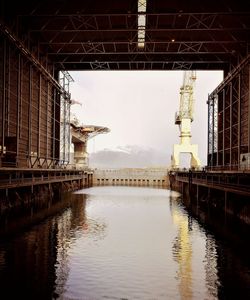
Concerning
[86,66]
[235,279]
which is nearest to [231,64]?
[86,66]

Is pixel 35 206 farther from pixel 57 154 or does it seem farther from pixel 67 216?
pixel 57 154

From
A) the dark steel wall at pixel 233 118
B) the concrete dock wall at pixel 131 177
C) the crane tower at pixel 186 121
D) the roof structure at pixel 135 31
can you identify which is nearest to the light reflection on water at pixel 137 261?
the dark steel wall at pixel 233 118

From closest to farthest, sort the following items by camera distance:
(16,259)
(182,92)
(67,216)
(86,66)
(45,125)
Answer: (16,259) < (67,216) < (45,125) < (86,66) < (182,92)

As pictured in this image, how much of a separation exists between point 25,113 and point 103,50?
10558mm

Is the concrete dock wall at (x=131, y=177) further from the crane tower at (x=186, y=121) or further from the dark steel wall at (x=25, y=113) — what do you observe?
the dark steel wall at (x=25, y=113)

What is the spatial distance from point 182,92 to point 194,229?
198ft

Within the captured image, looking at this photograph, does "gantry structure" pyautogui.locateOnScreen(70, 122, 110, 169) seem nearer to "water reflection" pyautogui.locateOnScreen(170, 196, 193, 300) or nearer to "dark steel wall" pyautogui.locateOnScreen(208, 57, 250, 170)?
"dark steel wall" pyautogui.locateOnScreen(208, 57, 250, 170)

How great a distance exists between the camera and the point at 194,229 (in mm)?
23641

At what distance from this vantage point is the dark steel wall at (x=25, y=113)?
98.9 feet

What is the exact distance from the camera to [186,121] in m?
75.9

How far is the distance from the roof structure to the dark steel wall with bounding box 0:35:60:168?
2.50m

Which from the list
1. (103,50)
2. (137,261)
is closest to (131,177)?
(103,50)

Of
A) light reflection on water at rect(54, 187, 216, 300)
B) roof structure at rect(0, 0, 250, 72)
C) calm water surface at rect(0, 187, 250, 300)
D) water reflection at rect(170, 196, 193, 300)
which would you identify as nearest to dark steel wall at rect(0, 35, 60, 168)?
roof structure at rect(0, 0, 250, 72)

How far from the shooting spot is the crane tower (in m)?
73.1
